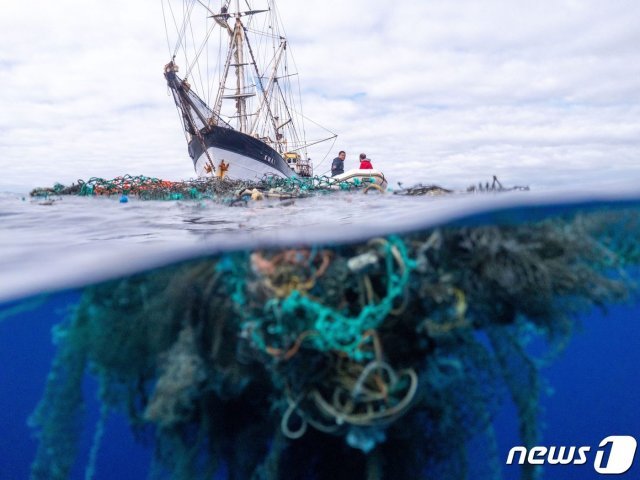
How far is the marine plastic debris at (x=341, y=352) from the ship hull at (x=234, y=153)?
94.1 ft

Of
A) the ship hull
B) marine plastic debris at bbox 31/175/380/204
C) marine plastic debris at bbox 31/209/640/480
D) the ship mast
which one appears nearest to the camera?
marine plastic debris at bbox 31/209/640/480

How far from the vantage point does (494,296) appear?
3.79 m

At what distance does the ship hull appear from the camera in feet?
109

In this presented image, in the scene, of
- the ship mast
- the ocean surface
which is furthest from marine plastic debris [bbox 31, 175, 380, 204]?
the ship mast

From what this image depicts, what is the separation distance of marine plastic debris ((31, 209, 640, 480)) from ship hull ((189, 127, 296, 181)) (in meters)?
28.7

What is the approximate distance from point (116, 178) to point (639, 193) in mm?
13918

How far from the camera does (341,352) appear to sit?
3.39 m

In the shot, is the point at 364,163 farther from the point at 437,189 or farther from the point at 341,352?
the point at 341,352

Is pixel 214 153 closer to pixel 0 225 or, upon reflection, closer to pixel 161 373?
pixel 0 225

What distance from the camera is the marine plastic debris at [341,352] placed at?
137 inches

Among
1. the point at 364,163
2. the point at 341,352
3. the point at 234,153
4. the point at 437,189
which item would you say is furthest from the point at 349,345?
the point at 234,153

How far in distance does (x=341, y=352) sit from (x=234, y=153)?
3161 cm

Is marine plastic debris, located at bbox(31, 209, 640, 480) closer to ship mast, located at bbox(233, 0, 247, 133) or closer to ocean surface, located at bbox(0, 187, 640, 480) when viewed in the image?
ocean surface, located at bbox(0, 187, 640, 480)

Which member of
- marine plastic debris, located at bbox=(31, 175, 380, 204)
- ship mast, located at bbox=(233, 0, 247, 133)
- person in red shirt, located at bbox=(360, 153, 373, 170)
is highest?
ship mast, located at bbox=(233, 0, 247, 133)
